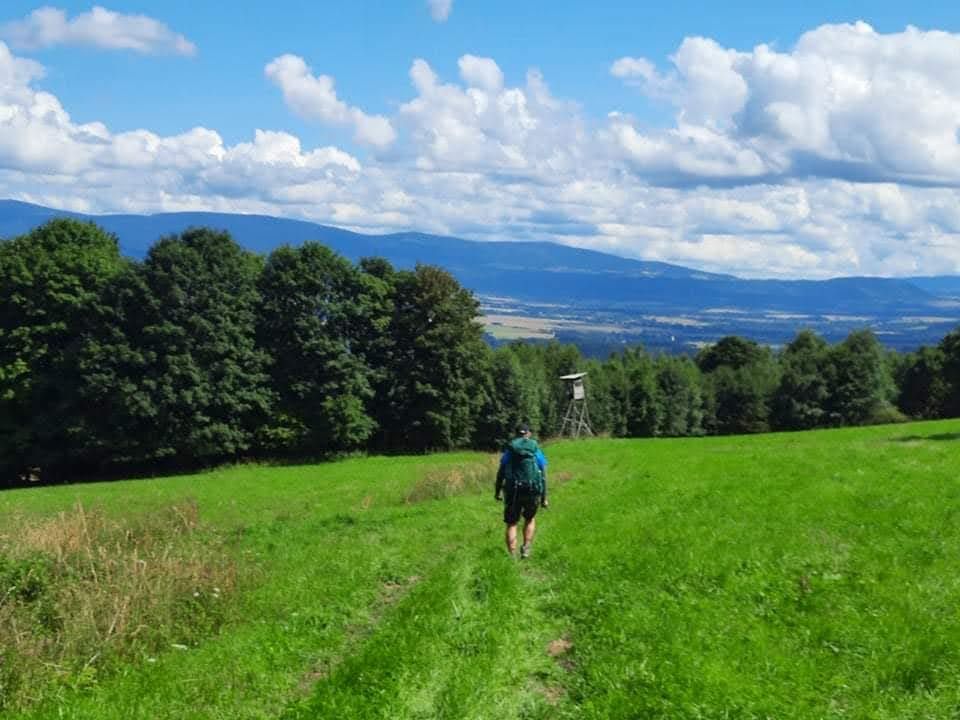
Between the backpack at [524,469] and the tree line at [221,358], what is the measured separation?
3835cm

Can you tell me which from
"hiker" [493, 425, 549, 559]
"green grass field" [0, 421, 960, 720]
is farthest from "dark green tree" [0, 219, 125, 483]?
"hiker" [493, 425, 549, 559]

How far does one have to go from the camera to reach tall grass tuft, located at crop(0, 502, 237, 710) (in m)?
11.1

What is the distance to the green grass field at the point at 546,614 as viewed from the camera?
9.45m

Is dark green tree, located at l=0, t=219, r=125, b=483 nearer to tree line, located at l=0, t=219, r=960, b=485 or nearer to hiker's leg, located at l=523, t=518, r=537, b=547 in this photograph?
tree line, located at l=0, t=219, r=960, b=485

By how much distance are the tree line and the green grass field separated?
31243 mm

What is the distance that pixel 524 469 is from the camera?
17406 mm

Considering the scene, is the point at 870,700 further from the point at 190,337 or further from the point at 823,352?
the point at 823,352

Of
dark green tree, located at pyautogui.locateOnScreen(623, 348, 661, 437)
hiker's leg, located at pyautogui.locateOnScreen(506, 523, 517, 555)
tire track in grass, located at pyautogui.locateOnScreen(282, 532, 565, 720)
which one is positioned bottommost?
dark green tree, located at pyautogui.locateOnScreen(623, 348, 661, 437)

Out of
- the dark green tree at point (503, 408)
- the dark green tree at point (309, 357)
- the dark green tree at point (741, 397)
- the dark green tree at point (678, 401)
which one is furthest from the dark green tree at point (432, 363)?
the dark green tree at point (741, 397)

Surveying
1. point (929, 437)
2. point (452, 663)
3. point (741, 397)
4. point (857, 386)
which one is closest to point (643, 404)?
point (741, 397)

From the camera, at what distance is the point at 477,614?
40.1 ft

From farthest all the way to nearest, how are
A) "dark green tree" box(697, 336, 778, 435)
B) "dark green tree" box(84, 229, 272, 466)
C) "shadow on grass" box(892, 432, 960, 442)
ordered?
"dark green tree" box(697, 336, 778, 435) → "dark green tree" box(84, 229, 272, 466) → "shadow on grass" box(892, 432, 960, 442)

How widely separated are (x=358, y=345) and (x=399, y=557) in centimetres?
4297

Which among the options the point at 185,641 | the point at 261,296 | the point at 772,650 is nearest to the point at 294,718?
the point at 185,641
